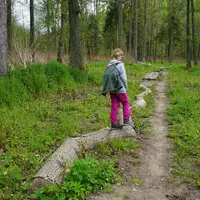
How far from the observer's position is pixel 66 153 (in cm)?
485

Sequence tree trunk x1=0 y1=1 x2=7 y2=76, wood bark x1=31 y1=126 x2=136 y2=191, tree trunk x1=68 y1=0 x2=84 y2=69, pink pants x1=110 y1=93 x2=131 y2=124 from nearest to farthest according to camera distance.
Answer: wood bark x1=31 y1=126 x2=136 y2=191 → pink pants x1=110 y1=93 x2=131 y2=124 → tree trunk x1=0 y1=1 x2=7 y2=76 → tree trunk x1=68 y1=0 x2=84 y2=69

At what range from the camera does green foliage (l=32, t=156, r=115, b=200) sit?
381 cm

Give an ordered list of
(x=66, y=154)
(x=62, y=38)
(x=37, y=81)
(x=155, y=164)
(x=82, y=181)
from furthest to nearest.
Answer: (x=62, y=38) < (x=37, y=81) < (x=155, y=164) < (x=66, y=154) < (x=82, y=181)

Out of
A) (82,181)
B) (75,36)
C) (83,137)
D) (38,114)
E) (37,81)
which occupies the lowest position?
(82,181)

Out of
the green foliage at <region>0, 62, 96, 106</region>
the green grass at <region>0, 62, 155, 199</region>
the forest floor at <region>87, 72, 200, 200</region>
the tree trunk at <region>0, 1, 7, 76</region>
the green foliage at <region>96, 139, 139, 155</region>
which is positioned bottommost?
the forest floor at <region>87, 72, 200, 200</region>

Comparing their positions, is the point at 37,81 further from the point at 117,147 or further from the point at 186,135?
the point at 186,135

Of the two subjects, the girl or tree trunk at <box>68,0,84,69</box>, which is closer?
the girl

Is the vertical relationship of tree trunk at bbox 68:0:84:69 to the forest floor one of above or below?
above

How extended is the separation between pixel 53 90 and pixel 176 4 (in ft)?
107

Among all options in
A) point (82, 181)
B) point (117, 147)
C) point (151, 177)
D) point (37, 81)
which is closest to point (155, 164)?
point (151, 177)

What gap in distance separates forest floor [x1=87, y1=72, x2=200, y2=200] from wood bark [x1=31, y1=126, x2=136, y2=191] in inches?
25.8

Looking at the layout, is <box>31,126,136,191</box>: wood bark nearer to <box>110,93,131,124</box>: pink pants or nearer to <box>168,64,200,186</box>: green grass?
<box>110,93,131,124</box>: pink pants

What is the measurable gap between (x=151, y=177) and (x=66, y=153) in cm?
172

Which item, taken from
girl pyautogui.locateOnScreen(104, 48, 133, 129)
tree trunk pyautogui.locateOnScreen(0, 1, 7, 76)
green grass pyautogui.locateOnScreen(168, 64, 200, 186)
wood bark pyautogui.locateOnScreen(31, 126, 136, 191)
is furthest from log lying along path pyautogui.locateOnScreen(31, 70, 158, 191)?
tree trunk pyautogui.locateOnScreen(0, 1, 7, 76)
